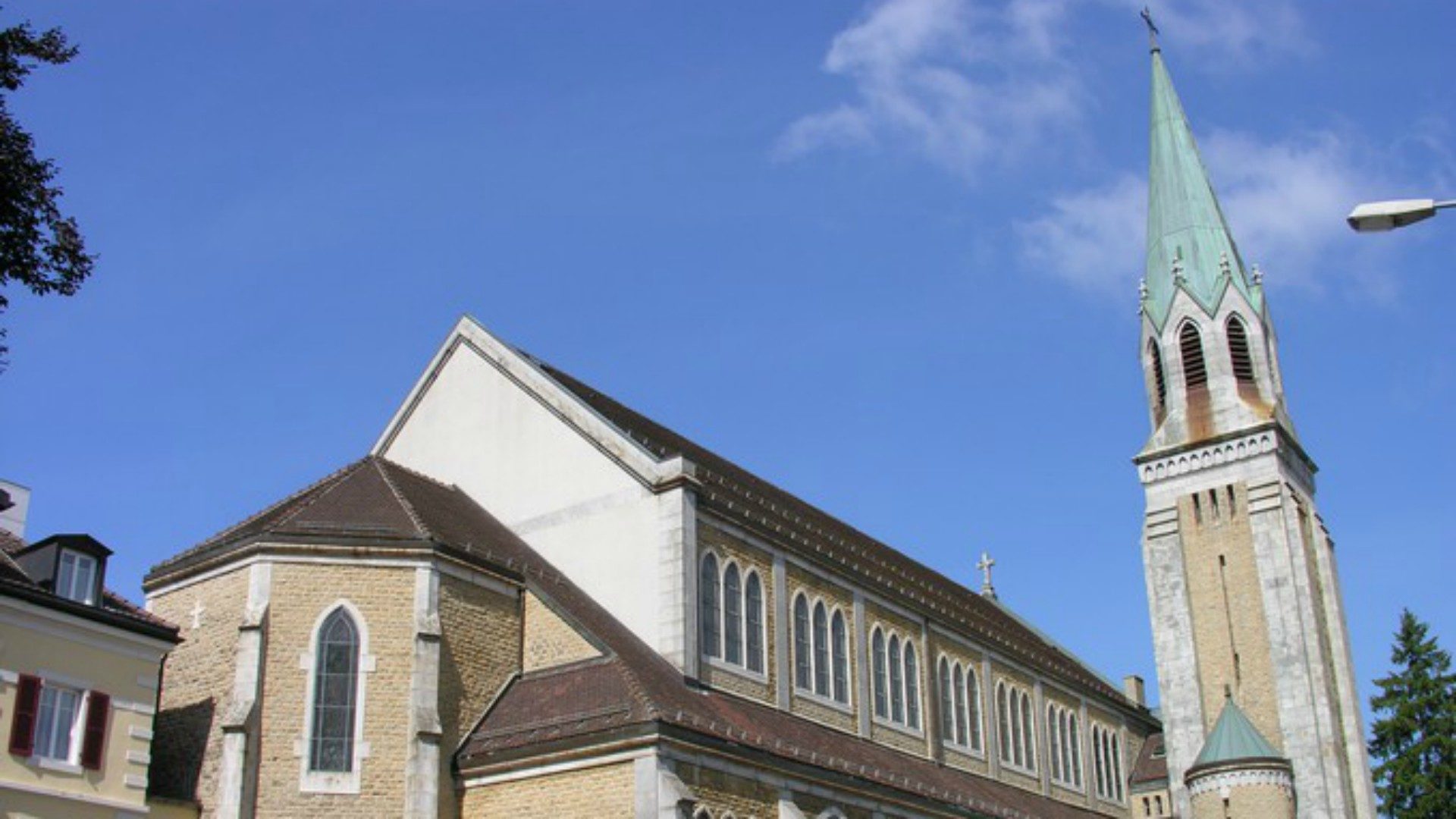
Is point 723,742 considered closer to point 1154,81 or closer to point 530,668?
point 530,668

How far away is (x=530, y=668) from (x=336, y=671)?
4264mm

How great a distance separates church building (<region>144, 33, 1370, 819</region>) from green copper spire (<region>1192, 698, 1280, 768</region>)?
12 centimetres

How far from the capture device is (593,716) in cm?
2911

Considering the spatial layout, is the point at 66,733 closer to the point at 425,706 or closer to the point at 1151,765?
the point at 425,706

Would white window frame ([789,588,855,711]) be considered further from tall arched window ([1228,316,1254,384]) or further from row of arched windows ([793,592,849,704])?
tall arched window ([1228,316,1254,384])

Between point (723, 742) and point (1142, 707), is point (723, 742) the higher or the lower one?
the lower one

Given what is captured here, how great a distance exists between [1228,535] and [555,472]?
28.7 meters

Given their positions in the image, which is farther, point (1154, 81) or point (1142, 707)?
point (1154, 81)

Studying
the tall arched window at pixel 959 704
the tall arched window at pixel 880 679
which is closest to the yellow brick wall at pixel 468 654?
the tall arched window at pixel 880 679

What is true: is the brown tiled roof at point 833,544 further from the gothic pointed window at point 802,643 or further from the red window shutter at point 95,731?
the red window shutter at point 95,731

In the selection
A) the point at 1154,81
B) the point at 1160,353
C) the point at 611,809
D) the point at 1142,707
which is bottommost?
the point at 611,809

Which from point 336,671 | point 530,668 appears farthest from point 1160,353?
point 336,671

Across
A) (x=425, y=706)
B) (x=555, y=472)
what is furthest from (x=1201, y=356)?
(x=425, y=706)

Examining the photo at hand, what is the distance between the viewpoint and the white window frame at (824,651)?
123ft
